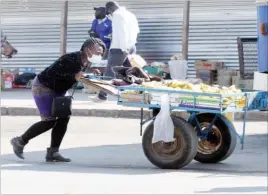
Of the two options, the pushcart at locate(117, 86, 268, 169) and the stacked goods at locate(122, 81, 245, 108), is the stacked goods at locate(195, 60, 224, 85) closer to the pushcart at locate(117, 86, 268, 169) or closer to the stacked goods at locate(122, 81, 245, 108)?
the pushcart at locate(117, 86, 268, 169)

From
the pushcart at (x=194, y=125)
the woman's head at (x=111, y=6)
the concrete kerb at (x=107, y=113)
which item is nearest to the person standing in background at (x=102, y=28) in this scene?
the woman's head at (x=111, y=6)

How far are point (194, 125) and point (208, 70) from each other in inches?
361

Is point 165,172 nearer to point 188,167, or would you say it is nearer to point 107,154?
point 188,167

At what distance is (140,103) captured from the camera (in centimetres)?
1060

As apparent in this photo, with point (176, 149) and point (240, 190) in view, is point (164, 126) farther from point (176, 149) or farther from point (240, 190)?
point (240, 190)

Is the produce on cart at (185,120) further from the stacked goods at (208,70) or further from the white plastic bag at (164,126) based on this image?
the stacked goods at (208,70)

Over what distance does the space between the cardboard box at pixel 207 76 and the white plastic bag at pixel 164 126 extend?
960cm

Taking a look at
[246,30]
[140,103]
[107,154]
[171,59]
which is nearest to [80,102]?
[171,59]

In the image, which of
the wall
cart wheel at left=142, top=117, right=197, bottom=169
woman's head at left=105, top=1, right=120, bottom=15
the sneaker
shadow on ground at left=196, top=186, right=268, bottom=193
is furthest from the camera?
the wall

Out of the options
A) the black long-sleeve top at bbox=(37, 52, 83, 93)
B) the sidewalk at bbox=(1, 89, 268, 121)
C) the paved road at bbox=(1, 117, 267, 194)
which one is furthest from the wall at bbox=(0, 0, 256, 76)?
the black long-sleeve top at bbox=(37, 52, 83, 93)

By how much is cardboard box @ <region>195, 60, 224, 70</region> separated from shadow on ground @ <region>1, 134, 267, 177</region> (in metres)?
7.24

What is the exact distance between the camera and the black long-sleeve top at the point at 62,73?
10.8 metres

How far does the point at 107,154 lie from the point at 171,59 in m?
8.45

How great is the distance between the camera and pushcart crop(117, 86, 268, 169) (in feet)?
33.9
